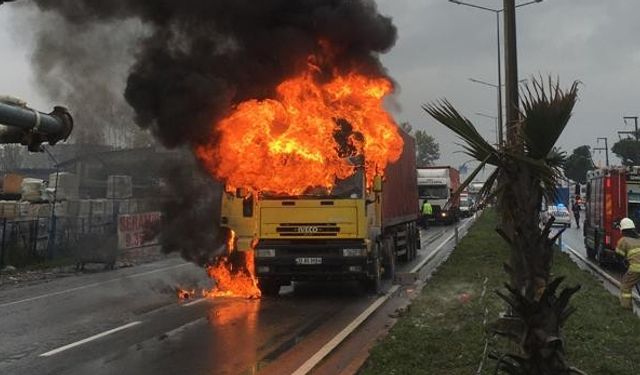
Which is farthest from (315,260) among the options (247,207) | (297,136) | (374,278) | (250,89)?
(250,89)

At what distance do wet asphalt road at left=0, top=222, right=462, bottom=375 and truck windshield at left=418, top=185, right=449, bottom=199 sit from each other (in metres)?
26.1

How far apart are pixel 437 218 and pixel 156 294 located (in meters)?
29.7

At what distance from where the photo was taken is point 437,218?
133 ft

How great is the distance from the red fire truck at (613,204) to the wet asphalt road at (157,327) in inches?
→ 292

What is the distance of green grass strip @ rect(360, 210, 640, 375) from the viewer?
21.1 feet

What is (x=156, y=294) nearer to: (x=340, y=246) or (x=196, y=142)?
(x=196, y=142)

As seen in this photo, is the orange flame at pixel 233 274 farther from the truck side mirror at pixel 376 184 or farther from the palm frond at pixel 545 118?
the palm frond at pixel 545 118

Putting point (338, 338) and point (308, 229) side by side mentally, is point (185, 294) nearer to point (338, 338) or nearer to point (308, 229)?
A: point (308, 229)

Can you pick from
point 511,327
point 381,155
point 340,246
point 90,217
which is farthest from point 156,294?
point 90,217

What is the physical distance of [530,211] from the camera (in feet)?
15.2

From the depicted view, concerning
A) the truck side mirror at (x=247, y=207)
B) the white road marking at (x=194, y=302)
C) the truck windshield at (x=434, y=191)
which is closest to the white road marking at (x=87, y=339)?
the white road marking at (x=194, y=302)

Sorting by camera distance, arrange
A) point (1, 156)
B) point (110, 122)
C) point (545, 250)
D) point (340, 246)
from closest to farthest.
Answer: point (545, 250) < point (340, 246) < point (110, 122) < point (1, 156)

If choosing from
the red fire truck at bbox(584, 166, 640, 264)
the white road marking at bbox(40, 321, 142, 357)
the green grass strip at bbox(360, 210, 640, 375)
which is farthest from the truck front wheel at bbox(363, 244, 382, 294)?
the red fire truck at bbox(584, 166, 640, 264)

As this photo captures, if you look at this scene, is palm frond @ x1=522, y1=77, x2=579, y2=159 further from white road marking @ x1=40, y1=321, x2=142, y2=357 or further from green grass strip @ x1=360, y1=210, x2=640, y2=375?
white road marking @ x1=40, y1=321, x2=142, y2=357
